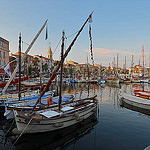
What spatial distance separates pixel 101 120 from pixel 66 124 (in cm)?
642

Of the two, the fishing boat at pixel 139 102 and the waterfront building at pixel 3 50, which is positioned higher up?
the waterfront building at pixel 3 50

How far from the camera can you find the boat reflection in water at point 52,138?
10688 mm

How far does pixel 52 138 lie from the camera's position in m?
11.8

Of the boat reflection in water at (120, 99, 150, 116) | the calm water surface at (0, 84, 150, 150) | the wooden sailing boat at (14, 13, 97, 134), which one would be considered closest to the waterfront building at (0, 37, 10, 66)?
the calm water surface at (0, 84, 150, 150)

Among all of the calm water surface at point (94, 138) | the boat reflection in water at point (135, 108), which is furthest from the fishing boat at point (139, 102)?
the calm water surface at point (94, 138)

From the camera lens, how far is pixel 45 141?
11.3 m

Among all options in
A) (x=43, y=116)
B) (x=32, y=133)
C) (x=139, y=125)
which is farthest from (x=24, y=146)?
(x=139, y=125)

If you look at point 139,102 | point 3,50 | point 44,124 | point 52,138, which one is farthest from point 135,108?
point 3,50

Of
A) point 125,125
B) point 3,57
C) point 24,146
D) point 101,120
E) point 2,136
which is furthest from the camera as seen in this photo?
point 3,57

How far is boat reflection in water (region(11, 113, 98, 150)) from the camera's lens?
35.1ft

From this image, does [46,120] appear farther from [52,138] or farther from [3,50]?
[3,50]

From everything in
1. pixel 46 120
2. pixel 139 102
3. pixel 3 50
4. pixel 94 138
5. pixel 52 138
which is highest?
pixel 3 50

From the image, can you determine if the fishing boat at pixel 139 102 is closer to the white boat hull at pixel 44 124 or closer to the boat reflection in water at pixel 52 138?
the boat reflection in water at pixel 52 138

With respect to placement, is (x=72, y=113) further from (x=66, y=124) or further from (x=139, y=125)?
(x=139, y=125)
